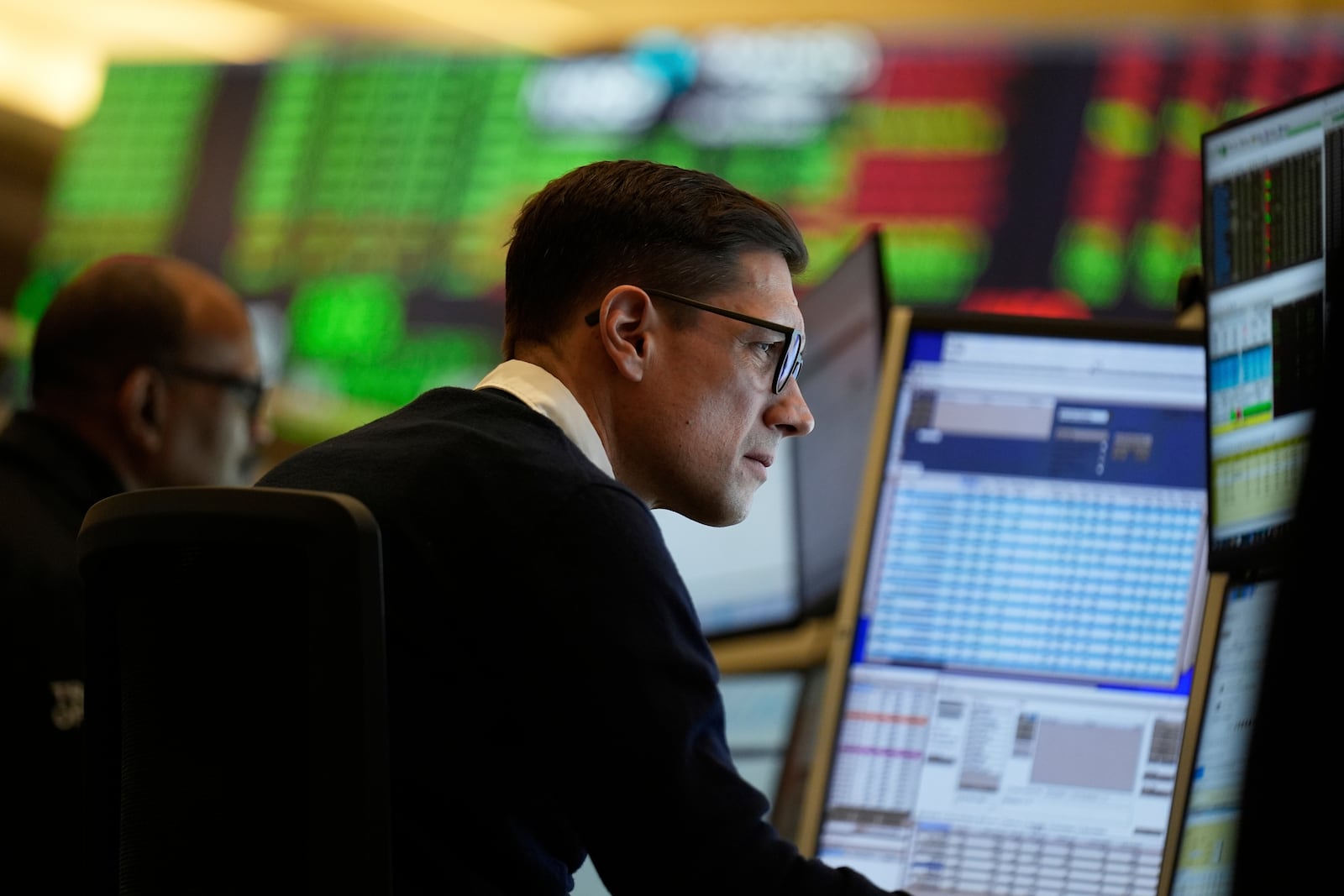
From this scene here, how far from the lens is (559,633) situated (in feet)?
3.37

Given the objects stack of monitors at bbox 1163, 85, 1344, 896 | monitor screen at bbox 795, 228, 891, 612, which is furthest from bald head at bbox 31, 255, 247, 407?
stack of monitors at bbox 1163, 85, 1344, 896

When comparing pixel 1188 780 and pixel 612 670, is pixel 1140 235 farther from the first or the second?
pixel 612 670

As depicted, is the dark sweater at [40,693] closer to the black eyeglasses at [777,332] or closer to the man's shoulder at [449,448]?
the man's shoulder at [449,448]

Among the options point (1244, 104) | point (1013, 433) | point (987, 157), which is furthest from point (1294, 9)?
point (1013, 433)

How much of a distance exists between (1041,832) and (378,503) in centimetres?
85

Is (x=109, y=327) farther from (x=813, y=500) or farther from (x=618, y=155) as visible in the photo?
(x=618, y=155)

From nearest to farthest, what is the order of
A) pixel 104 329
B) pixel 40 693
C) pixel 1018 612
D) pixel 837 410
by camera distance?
1. pixel 1018 612
2. pixel 40 693
3. pixel 837 410
4. pixel 104 329

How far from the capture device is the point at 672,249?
133cm

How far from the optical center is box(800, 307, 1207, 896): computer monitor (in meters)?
1.62

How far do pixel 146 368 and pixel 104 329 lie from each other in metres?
0.08

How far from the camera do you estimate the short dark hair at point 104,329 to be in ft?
7.18

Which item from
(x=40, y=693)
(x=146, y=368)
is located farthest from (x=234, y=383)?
(x=40, y=693)

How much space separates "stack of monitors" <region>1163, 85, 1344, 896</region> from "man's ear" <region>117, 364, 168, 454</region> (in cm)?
152

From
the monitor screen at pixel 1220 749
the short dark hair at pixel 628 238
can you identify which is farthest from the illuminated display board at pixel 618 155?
the monitor screen at pixel 1220 749
